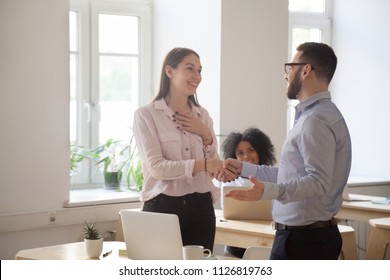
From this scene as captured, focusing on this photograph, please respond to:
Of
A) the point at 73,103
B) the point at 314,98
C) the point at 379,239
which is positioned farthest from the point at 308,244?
the point at 73,103

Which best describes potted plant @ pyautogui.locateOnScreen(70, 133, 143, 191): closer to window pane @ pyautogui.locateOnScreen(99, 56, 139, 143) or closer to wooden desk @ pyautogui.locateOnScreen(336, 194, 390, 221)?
window pane @ pyautogui.locateOnScreen(99, 56, 139, 143)

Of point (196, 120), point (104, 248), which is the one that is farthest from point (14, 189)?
point (196, 120)

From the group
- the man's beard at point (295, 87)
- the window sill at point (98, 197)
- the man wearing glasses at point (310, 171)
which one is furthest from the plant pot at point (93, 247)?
the window sill at point (98, 197)

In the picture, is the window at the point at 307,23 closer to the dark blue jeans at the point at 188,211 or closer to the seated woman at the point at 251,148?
the seated woman at the point at 251,148

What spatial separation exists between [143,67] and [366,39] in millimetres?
2028

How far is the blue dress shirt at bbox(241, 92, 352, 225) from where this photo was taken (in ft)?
7.59

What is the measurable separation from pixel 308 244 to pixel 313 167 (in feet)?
0.94

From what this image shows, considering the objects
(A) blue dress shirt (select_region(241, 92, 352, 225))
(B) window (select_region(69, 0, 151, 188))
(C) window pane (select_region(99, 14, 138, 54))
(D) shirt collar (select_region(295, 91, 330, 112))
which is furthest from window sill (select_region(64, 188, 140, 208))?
(D) shirt collar (select_region(295, 91, 330, 112))

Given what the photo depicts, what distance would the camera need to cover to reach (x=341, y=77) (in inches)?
245

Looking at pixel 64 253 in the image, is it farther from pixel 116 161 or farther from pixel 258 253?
pixel 116 161

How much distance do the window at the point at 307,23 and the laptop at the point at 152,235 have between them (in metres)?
3.43

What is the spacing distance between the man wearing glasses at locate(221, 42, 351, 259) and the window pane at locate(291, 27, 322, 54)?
346 centimetres

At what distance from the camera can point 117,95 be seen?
17.1ft
